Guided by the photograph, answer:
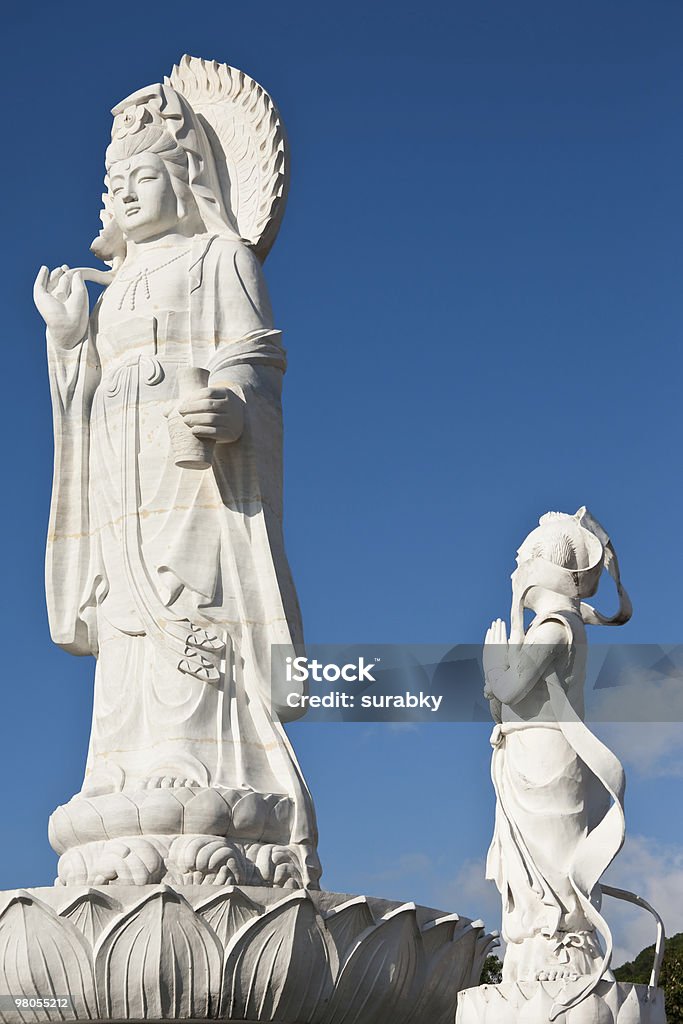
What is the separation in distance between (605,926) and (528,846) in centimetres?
47

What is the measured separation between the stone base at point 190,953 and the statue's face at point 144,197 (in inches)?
169

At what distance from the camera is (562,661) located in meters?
6.54

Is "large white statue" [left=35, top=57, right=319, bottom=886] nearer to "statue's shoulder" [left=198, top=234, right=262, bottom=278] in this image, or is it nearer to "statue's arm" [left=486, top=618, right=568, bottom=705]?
"statue's shoulder" [left=198, top=234, right=262, bottom=278]

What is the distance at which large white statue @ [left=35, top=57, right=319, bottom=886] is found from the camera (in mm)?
7930

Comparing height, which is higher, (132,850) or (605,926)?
(132,850)

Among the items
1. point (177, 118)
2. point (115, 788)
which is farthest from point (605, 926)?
point (177, 118)

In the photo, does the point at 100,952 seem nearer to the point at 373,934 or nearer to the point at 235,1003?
the point at 235,1003

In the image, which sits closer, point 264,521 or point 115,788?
point 115,788

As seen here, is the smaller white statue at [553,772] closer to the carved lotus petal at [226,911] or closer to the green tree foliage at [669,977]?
the carved lotus petal at [226,911]

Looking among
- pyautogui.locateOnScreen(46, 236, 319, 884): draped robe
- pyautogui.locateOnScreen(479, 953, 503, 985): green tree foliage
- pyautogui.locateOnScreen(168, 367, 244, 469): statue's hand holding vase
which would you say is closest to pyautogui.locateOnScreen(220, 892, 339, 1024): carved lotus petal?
pyautogui.locateOnScreen(46, 236, 319, 884): draped robe

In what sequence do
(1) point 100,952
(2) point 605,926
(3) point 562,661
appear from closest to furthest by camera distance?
(2) point 605,926 < (3) point 562,661 < (1) point 100,952

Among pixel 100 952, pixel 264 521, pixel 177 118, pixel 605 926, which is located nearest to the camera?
pixel 605 926

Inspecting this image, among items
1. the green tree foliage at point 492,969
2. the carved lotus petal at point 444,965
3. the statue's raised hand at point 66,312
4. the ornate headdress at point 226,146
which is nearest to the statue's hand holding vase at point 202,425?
the statue's raised hand at point 66,312

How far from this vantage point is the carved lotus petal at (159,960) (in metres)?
7.16
